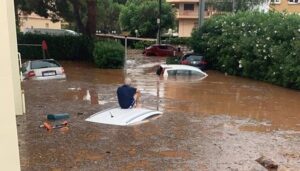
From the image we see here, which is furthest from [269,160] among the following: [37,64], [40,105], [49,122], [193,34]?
[193,34]

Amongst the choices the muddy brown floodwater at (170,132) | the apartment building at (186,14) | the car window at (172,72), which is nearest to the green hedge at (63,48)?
the car window at (172,72)

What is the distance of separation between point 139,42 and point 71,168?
1757 inches

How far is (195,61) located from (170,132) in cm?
1921

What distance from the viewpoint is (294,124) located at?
13898 millimetres

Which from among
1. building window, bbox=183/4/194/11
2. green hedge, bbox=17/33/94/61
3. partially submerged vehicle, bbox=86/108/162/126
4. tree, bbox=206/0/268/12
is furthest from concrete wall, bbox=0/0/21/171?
building window, bbox=183/4/194/11

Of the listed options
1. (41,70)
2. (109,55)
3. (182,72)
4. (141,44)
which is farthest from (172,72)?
(141,44)

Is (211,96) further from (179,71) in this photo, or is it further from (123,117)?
(123,117)

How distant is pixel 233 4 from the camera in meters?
55.8

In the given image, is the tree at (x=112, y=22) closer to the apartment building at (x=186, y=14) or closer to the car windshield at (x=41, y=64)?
the apartment building at (x=186, y=14)

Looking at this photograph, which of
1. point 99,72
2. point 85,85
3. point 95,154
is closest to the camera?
point 95,154

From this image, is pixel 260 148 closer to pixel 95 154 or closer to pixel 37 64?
pixel 95 154

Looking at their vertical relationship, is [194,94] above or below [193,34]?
below

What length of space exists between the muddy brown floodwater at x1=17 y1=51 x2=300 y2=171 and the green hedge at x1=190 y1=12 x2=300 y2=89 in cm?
216

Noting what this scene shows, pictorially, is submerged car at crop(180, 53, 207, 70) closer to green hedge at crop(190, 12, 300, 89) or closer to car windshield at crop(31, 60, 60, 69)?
green hedge at crop(190, 12, 300, 89)
